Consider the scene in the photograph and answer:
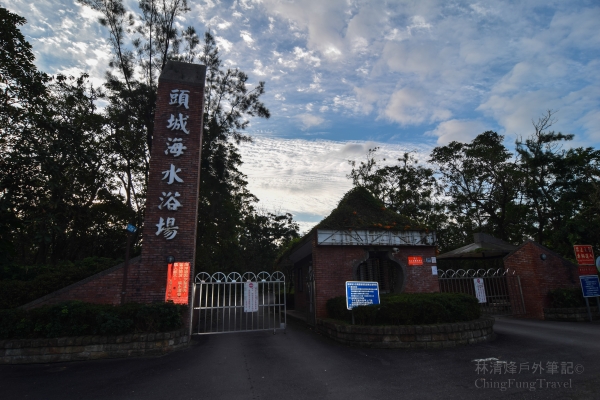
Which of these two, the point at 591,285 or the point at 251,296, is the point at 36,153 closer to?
the point at 251,296

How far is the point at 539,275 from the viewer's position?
11164 millimetres

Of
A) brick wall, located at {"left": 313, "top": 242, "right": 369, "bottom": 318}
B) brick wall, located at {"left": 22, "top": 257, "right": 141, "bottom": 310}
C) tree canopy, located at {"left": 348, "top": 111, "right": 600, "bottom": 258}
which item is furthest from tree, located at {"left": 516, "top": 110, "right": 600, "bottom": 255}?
brick wall, located at {"left": 22, "top": 257, "right": 141, "bottom": 310}

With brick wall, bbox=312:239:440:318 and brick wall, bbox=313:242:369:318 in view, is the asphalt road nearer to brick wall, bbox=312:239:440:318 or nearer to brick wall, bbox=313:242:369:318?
brick wall, bbox=313:242:369:318

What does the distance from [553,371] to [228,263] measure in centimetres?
2104

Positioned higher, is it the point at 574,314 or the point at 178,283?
the point at 178,283

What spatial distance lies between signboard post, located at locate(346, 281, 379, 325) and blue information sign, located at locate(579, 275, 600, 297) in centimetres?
750

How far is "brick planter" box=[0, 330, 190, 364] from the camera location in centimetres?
668

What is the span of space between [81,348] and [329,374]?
5.49 m

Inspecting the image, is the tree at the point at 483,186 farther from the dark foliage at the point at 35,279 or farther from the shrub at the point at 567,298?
the dark foliage at the point at 35,279

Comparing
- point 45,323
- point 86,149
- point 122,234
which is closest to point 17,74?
point 86,149

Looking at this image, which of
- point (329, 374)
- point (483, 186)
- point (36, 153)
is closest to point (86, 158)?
point (36, 153)

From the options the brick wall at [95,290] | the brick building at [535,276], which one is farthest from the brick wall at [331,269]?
the brick building at [535,276]

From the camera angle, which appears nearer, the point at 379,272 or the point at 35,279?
the point at 35,279

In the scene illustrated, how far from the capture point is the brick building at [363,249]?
1038cm
